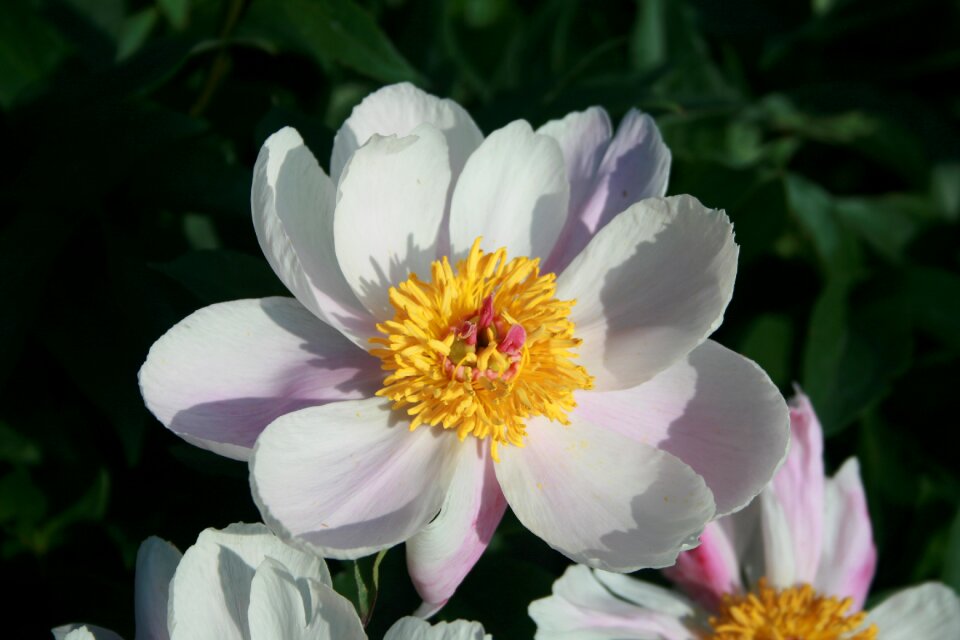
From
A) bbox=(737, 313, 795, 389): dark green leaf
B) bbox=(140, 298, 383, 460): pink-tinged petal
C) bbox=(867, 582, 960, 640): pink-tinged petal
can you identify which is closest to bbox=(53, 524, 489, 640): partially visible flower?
bbox=(140, 298, 383, 460): pink-tinged petal

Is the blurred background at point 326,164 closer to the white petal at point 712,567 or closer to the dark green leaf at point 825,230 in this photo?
the dark green leaf at point 825,230

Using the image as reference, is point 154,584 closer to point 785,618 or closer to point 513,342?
point 513,342

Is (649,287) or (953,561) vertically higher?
(649,287)

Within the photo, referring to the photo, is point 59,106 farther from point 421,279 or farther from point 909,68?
point 909,68

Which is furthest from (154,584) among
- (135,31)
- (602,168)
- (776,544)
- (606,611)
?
(135,31)

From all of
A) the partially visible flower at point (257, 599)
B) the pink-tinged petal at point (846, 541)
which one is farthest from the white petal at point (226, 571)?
the pink-tinged petal at point (846, 541)

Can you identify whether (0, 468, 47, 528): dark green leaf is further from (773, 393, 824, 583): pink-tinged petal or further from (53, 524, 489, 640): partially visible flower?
(773, 393, 824, 583): pink-tinged petal
